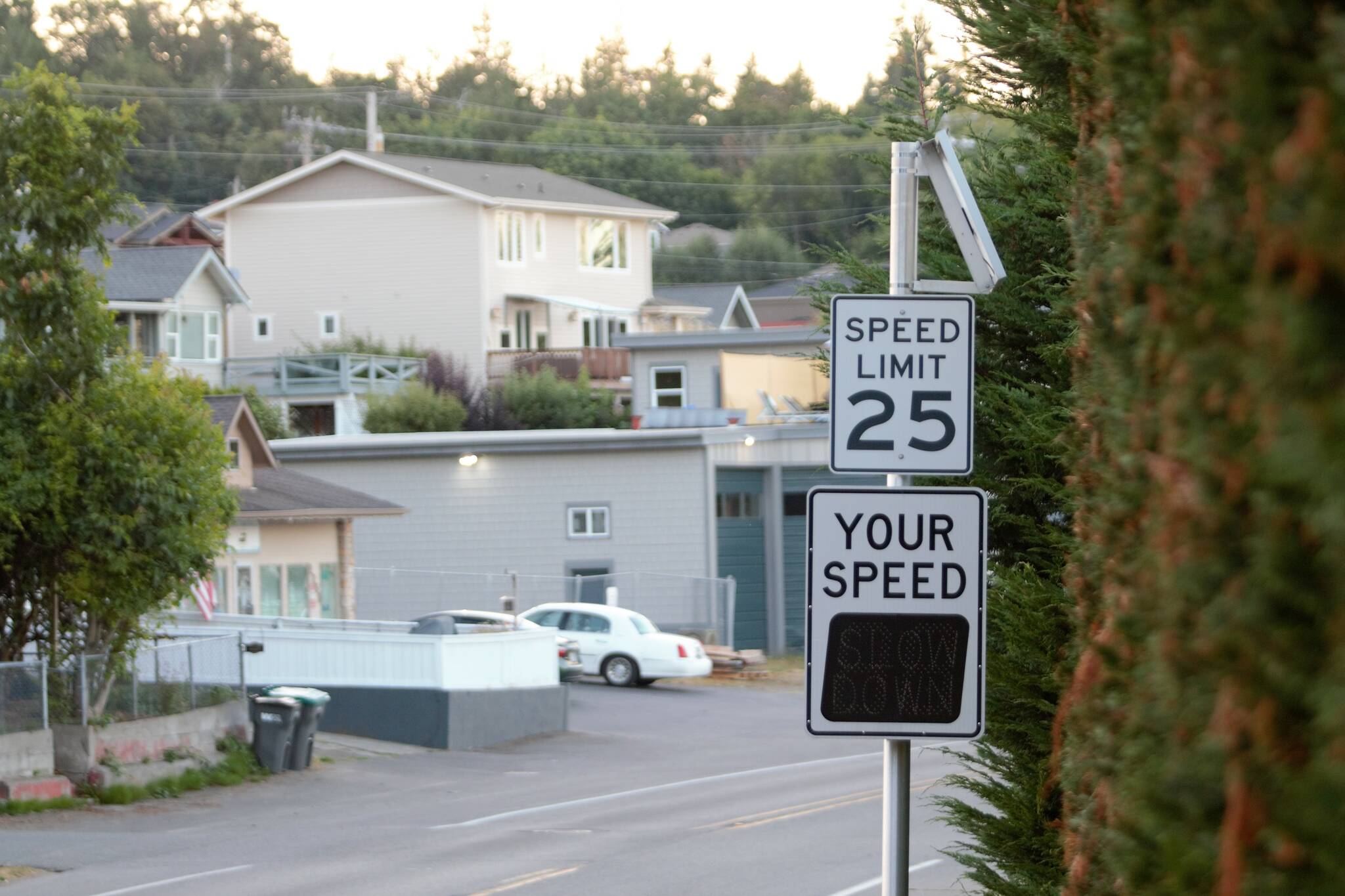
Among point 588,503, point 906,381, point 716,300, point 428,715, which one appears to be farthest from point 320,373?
point 906,381

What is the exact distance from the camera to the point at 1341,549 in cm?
177

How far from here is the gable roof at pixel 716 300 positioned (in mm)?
62406

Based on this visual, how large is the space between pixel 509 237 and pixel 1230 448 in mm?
52139

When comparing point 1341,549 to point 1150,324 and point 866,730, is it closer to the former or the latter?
point 1150,324

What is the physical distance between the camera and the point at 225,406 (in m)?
30.3

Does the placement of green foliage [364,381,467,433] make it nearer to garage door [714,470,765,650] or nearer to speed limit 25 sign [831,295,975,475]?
garage door [714,470,765,650]

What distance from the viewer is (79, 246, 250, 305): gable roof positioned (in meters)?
46.0

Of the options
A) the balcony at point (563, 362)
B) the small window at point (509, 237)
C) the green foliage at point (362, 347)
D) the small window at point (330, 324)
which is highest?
the small window at point (509, 237)

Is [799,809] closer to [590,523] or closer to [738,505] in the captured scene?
[590,523]

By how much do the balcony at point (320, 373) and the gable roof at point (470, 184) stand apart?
583 centimetres

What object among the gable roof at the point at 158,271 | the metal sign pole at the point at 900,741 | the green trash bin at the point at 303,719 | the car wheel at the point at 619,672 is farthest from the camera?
the gable roof at the point at 158,271

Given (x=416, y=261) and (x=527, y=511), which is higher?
(x=416, y=261)

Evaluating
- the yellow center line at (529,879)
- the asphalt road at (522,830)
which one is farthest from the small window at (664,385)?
the yellow center line at (529,879)

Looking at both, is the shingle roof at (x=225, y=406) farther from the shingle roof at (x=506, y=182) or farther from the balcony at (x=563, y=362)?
the shingle roof at (x=506, y=182)
